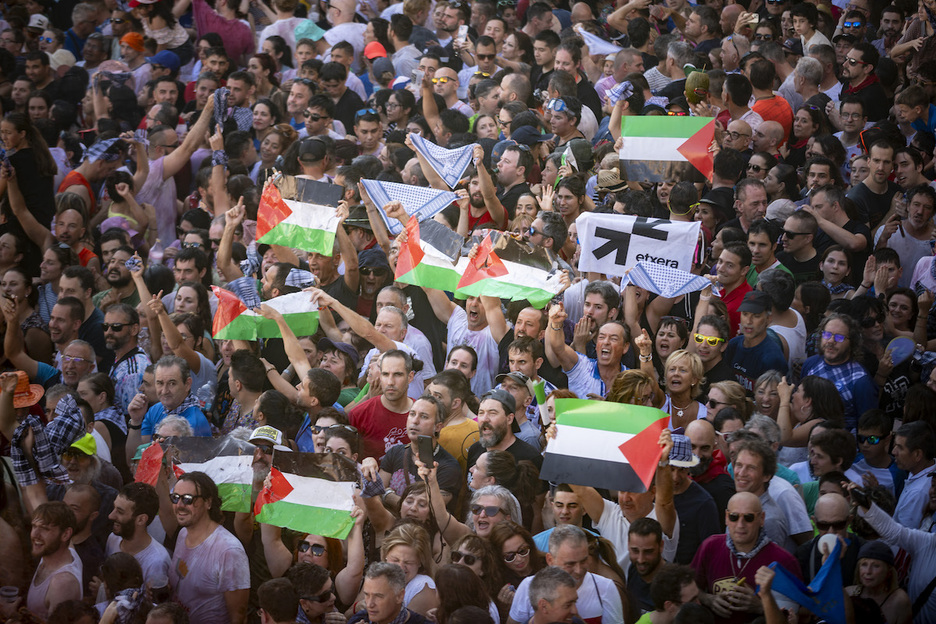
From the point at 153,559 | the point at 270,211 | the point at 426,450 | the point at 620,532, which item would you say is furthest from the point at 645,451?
the point at 270,211

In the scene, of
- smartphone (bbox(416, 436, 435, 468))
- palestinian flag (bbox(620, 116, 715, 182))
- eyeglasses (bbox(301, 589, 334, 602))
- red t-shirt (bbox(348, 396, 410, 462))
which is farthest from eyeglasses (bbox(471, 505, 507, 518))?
palestinian flag (bbox(620, 116, 715, 182))

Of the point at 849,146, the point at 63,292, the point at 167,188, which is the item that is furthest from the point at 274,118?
the point at 849,146

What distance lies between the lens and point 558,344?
7.88 meters

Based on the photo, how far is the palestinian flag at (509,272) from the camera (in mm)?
8367

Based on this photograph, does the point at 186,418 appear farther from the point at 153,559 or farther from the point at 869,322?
the point at 869,322

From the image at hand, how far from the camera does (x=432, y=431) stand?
7.20m

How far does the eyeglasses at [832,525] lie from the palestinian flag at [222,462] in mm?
3206

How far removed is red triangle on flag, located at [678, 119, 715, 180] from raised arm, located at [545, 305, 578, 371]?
2079 mm

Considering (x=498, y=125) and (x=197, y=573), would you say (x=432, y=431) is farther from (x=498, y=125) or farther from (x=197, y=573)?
(x=498, y=125)

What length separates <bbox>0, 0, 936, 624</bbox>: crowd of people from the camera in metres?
6.32

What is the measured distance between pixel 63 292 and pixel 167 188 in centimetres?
205

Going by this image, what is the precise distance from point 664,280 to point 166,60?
7309mm

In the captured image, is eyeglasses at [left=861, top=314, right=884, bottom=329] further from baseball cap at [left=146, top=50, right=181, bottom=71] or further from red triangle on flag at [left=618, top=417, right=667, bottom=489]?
baseball cap at [left=146, top=50, right=181, bottom=71]

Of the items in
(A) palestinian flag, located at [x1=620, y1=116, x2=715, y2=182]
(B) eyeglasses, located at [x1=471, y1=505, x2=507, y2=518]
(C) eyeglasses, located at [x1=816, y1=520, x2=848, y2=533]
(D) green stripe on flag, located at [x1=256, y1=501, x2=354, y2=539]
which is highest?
(A) palestinian flag, located at [x1=620, y1=116, x2=715, y2=182]
